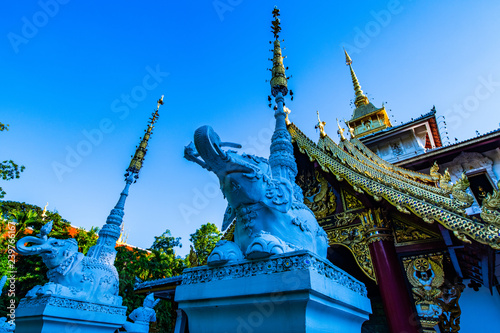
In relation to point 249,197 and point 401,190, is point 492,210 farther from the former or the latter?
point 249,197

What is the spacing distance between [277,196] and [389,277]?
3.81 meters

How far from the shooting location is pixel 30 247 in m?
3.66

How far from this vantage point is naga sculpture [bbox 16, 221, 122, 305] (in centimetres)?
371

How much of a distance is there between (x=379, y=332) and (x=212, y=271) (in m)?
6.46

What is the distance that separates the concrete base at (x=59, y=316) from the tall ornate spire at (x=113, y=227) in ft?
3.12

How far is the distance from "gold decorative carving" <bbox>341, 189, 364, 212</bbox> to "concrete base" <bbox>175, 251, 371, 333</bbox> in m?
4.25

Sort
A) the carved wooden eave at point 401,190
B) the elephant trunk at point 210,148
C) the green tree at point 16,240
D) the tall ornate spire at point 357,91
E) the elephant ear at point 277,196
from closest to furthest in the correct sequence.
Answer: the elephant trunk at point 210,148, the elephant ear at point 277,196, the carved wooden eave at point 401,190, the green tree at point 16,240, the tall ornate spire at point 357,91

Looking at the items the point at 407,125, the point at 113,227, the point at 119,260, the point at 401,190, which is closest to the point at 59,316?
the point at 113,227

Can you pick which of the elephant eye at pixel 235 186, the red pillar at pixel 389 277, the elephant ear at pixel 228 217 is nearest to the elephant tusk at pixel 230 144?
the elephant eye at pixel 235 186

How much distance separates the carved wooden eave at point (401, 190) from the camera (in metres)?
3.82

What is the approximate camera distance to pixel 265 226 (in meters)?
1.98

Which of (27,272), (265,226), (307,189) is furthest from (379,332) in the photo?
(27,272)

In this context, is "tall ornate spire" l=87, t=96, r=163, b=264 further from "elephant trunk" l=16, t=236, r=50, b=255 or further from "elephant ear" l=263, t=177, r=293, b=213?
"elephant ear" l=263, t=177, r=293, b=213

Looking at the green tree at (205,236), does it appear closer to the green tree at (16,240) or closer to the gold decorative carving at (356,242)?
the green tree at (16,240)
